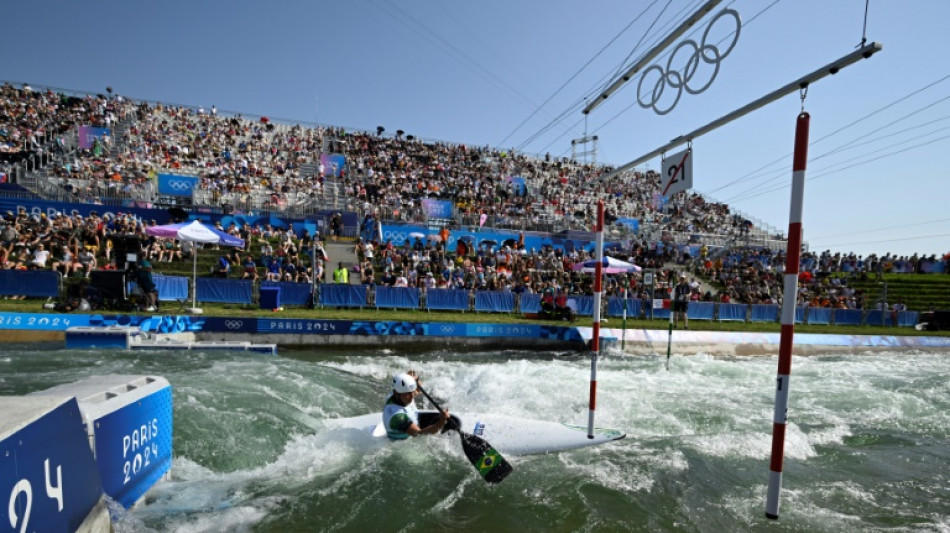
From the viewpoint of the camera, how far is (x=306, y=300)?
17594mm

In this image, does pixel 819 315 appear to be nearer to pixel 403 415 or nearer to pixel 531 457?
pixel 531 457

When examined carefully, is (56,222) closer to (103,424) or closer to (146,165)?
(146,165)

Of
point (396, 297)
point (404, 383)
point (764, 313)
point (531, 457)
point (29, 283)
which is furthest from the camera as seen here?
point (764, 313)

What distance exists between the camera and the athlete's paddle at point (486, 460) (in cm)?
561

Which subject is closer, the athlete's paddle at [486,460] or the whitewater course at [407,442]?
the whitewater course at [407,442]

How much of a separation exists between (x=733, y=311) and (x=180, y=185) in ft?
84.3

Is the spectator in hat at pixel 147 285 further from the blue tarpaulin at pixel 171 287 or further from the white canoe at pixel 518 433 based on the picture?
the white canoe at pixel 518 433

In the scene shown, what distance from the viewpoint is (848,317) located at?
79.6 ft

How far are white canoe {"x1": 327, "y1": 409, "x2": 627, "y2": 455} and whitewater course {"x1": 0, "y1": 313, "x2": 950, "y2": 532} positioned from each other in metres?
0.03

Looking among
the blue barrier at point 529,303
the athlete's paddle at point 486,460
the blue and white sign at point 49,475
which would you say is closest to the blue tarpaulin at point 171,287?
the blue barrier at point 529,303

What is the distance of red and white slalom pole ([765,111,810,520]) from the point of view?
360 cm

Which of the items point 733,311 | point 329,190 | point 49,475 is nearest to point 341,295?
point 329,190

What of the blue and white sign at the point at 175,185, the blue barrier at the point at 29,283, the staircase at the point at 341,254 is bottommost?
the blue barrier at the point at 29,283

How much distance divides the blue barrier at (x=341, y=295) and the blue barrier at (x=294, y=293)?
1.68 feet
